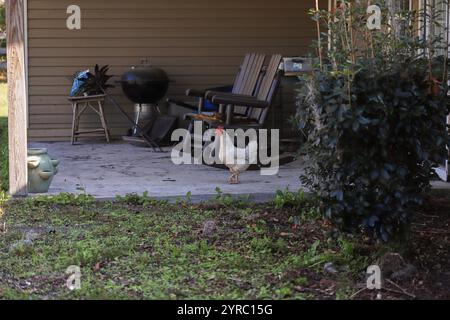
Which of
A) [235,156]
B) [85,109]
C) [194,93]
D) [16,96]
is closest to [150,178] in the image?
[235,156]

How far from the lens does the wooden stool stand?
9.64m

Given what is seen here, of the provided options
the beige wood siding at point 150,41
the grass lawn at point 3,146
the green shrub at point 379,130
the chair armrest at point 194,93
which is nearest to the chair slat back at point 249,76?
the chair armrest at point 194,93

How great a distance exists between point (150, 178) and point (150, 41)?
3391 millimetres

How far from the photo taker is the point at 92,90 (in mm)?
9680

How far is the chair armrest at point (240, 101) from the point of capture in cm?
767

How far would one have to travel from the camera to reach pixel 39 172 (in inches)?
251

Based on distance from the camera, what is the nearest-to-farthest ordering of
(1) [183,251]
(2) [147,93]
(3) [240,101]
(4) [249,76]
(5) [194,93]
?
1. (1) [183,251]
2. (3) [240,101]
3. (5) [194,93]
4. (4) [249,76]
5. (2) [147,93]

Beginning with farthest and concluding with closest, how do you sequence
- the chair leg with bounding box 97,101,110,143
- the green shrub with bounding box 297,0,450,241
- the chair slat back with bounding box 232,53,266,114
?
the chair leg with bounding box 97,101,110,143
the chair slat back with bounding box 232,53,266,114
the green shrub with bounding box 297,0,450,241

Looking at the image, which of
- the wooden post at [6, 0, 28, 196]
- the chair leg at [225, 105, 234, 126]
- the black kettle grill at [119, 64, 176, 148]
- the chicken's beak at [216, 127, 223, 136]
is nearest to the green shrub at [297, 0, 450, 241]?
the wooden post at [6, 0, 28, 196]

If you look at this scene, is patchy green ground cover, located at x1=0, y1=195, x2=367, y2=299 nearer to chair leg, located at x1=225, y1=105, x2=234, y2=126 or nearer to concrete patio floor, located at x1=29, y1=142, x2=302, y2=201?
concrete patio floor, located at x1=29, y1=142, x2=302, y2=201

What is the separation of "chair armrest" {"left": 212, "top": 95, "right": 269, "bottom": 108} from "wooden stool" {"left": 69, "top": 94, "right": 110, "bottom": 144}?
97.5 inches

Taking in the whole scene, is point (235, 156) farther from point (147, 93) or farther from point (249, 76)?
point (147, 93)

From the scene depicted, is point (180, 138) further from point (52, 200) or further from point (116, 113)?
point (52, 200)
